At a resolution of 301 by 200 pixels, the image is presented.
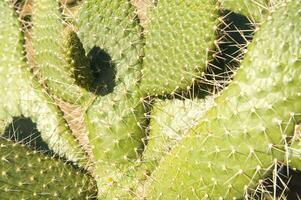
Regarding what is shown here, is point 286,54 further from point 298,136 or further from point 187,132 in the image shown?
point 187,132

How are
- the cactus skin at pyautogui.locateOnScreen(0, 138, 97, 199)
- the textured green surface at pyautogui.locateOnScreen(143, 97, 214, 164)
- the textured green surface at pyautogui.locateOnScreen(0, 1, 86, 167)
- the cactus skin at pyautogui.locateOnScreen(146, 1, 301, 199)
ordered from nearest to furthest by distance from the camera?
the cactus skin at pyautogui.locateOnScreen(146, 1, 301, 199), the cactus skin at pyautogui.locateOnScreen(0, 138, 97, 199), the textured green surface at pyautogui.locateOnScreen(143, 97, 214, 164), the textured green surface at pyautogui.locateOnScreen(0, 1, 86, 167)

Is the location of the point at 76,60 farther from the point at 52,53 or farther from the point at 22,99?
the point at 22,99

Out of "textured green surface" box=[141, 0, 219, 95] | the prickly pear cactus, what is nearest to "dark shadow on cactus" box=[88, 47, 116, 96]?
the prickly pear cactus

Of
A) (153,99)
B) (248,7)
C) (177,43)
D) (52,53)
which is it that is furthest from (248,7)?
(52,53)

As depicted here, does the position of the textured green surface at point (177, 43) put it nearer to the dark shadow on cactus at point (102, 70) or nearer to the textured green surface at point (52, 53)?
the dark shadow on cactus at point (102, 70)

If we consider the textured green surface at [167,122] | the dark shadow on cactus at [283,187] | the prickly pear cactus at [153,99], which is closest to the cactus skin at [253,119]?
the prickly pear cactus at [153,99]

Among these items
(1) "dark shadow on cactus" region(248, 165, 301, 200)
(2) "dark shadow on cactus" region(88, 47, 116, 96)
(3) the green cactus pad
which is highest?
(3) the green cactus pad

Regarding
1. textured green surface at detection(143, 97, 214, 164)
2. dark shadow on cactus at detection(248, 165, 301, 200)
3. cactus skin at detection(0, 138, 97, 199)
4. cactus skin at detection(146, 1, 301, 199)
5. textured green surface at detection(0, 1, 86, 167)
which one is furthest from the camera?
textured green surface at detection(0, 1, 86, 167)

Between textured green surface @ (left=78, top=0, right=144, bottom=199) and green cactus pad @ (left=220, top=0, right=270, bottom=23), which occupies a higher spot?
green cactus pad @ (left=220, top=0, right=270, bottom=23)

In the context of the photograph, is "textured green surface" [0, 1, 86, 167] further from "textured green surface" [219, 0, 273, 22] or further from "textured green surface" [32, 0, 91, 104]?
"textured green surface" [219, 0, 273, 22]
